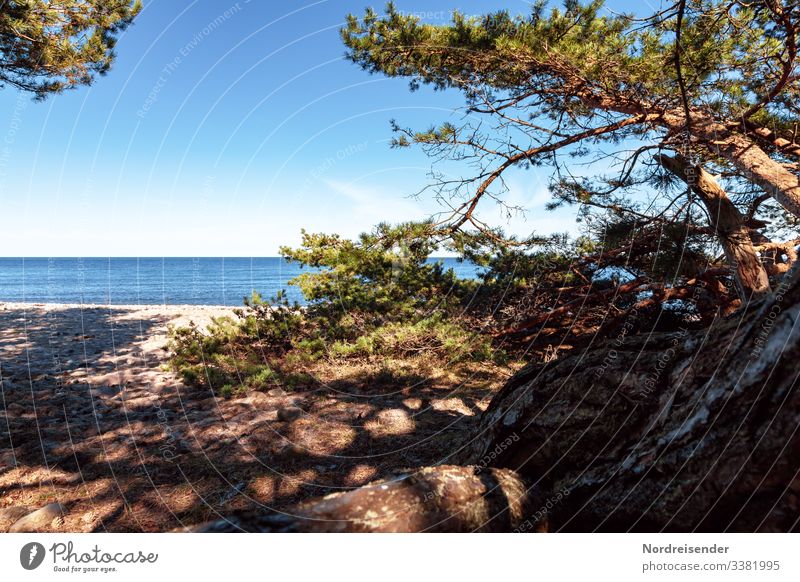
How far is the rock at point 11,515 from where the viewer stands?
9.32 feet

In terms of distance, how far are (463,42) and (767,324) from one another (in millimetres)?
5562

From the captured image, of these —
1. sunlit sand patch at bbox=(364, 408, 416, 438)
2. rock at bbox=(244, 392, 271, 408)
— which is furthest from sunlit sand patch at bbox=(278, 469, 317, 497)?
rock at bbox=(244, 392, 271, 408)

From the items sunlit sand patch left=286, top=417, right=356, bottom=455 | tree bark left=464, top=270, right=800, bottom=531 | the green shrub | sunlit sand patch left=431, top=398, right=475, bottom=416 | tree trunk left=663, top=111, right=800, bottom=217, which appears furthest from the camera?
the green shrub

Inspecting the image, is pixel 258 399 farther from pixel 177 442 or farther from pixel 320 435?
pixel 320 435

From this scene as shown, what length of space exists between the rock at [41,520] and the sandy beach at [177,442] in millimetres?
13

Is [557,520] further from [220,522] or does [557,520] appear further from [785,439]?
[220,522]

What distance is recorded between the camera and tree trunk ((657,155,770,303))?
5703mm

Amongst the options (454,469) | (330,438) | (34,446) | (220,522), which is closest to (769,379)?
(454,469)

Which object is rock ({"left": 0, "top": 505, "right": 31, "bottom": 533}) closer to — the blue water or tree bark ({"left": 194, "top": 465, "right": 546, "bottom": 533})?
tree bark ({"left": 194, "top": 465, "right": 546, "bottom": 533})

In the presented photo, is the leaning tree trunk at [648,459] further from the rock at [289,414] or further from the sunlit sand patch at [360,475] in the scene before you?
the rock at [289,414]

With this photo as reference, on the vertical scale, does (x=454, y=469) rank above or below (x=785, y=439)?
below

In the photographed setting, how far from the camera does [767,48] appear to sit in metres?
4.80

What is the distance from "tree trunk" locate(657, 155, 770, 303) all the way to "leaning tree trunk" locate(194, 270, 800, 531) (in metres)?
4.12
